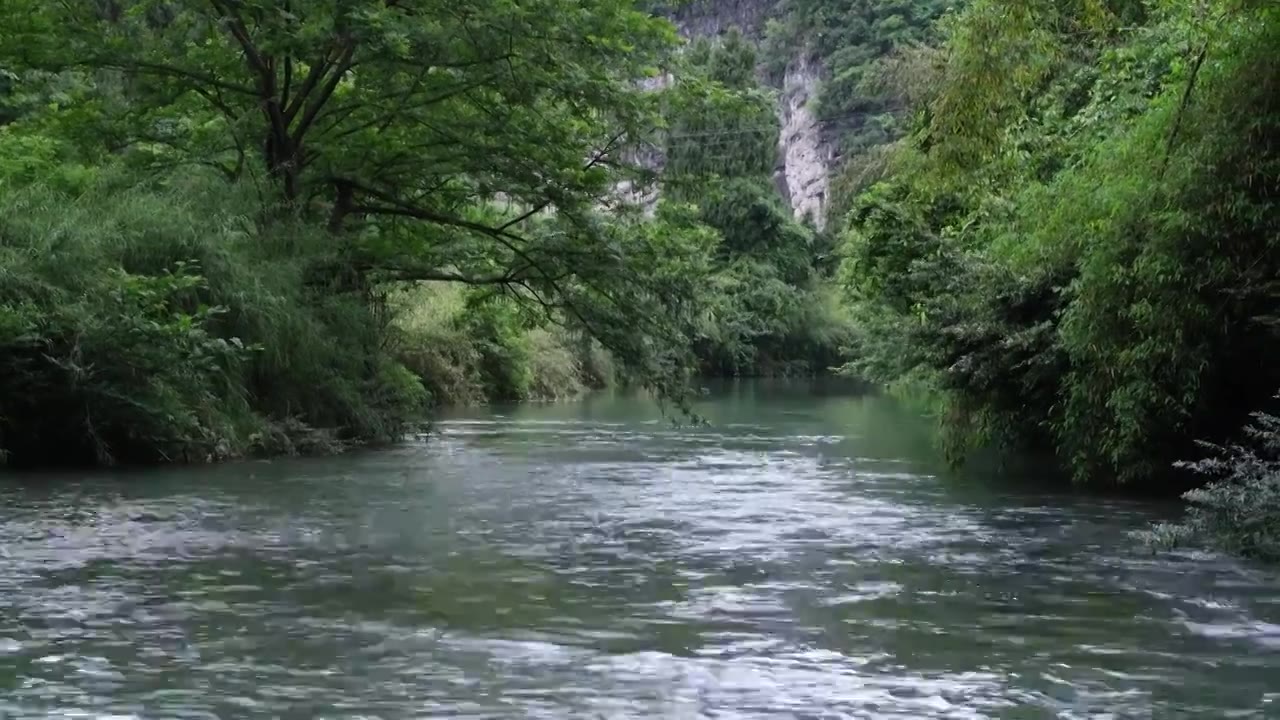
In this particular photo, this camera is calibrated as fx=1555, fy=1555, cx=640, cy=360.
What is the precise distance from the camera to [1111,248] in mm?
14547

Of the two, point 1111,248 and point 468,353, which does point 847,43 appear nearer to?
point 468,353

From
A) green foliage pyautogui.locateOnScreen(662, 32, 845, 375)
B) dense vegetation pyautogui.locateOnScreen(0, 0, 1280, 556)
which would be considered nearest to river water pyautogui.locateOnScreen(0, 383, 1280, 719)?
dense vegetation pyautogui.locateOnScreen(0, 0, 1280, 556)

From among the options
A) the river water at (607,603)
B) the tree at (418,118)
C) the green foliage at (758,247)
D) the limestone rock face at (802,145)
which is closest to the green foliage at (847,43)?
the limestone rock face at (802,145)

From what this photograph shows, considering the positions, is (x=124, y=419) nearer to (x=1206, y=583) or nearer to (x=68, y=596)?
(x=68, y=596)

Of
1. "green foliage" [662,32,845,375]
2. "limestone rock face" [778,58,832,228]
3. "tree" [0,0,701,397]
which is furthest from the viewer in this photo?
"limestone rock face" [778,58,832,228]

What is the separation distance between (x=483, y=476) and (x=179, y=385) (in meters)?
3.88

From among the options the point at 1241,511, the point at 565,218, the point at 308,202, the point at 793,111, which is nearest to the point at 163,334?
the point at 308,202

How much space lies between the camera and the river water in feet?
24.1

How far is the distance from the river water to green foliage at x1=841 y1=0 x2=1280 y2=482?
125 cm

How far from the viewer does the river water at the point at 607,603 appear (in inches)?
289

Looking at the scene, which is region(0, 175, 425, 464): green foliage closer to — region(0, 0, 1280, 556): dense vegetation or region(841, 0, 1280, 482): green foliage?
region(0, 0, 1280, 556): dense vegetation

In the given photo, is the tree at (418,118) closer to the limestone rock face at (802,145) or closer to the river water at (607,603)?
the river water at (607,603)

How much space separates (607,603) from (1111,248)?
7079 millimetres

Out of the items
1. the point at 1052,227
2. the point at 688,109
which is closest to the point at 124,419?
the point at 688,109
